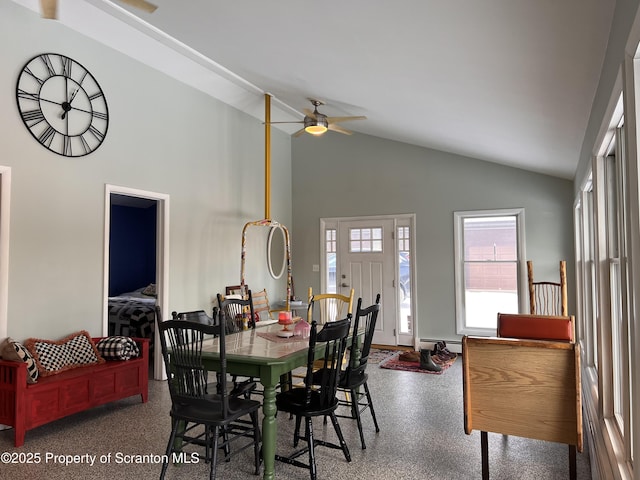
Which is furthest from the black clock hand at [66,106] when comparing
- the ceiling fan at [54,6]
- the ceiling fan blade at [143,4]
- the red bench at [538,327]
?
the red bench at [538,327]

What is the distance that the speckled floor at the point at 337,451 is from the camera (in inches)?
118

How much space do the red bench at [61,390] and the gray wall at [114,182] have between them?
525mm

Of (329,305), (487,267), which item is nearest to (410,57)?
(329,305)

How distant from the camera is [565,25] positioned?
2.27 metres

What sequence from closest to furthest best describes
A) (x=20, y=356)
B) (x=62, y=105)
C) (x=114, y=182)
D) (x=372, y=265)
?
(x=20, y=356) → (x=62, y=105) → (x=114, y=182) → (x=372, y=265)

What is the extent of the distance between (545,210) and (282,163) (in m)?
4.02

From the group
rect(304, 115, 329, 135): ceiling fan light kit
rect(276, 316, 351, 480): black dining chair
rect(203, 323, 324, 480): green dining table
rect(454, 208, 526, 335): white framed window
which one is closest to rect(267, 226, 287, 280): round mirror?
rect(304, 115, 329, 135): ceiling fan light kit

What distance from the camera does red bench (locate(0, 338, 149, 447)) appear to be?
347 cm

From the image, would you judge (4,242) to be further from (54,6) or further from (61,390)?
(54,6)

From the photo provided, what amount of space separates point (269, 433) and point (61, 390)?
200cm

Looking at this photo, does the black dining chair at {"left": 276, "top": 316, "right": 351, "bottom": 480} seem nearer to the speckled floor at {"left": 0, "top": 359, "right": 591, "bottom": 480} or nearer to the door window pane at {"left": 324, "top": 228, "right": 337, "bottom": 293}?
the speckled floor at {"left": 0, "top": 359, "right": 591, "bottom": 480}

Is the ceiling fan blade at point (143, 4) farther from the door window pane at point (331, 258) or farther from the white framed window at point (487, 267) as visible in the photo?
the door window pane at point (331, 258)

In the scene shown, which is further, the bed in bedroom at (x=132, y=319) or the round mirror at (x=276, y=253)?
the round mirror at (x=276, y=253)

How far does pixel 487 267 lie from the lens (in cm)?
662
